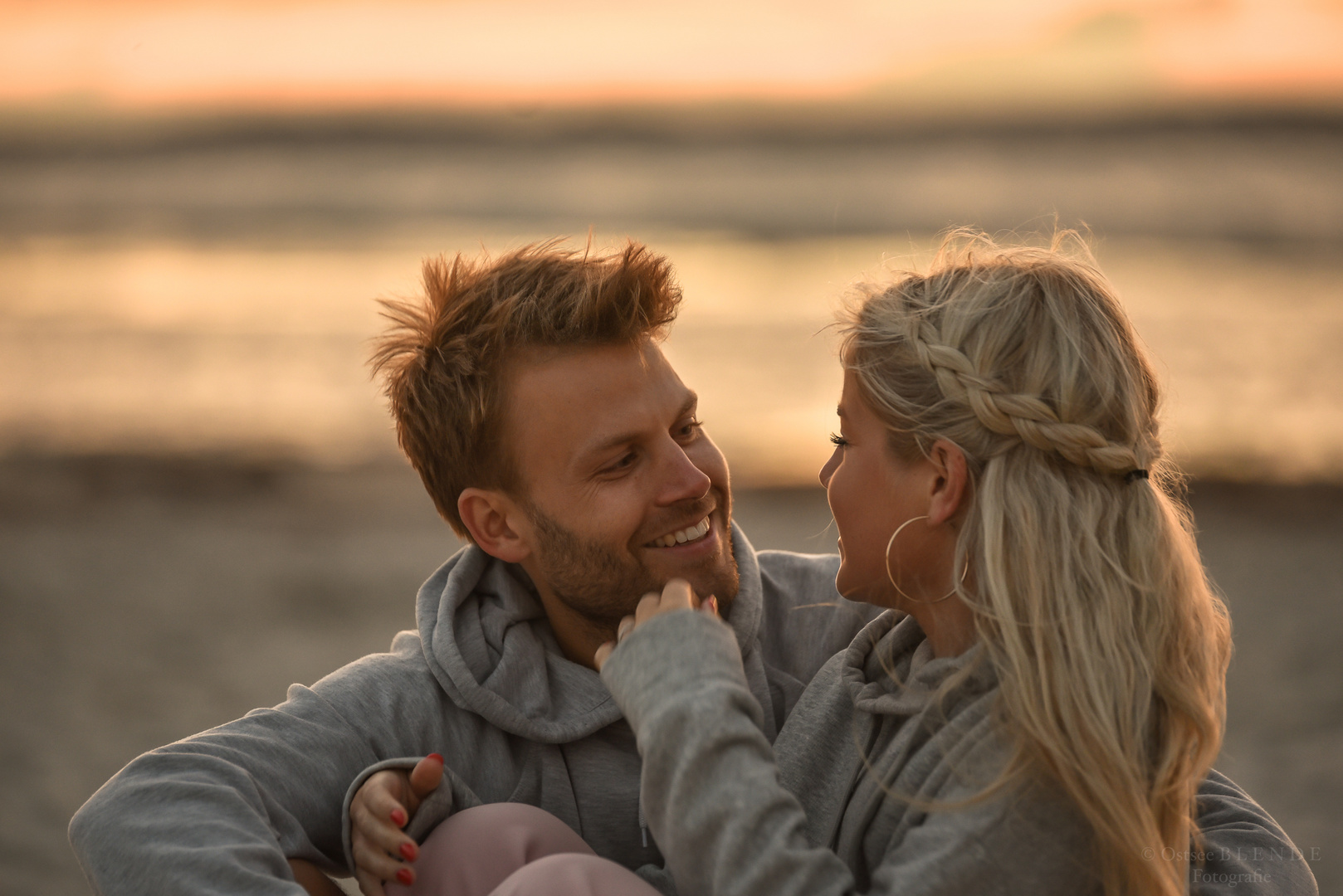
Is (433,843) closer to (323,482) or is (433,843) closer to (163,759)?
(163,759)

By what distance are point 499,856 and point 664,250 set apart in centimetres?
1230

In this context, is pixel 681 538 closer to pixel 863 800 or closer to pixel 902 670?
pixel 902 670

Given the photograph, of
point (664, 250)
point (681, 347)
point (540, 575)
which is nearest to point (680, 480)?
point (540, 575)

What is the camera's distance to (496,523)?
3.21 metres

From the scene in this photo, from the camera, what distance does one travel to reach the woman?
6.86 feet

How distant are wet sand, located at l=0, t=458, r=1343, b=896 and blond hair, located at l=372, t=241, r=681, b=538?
1700 millimetres

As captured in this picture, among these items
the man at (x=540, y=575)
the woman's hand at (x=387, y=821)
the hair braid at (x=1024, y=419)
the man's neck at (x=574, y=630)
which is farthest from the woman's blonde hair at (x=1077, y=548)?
the woman's hand at (x=387, y=821)

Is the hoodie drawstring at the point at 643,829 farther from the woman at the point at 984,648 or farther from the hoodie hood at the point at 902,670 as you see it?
the hoodie hood at the point at 902,670

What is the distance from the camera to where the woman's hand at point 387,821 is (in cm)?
241

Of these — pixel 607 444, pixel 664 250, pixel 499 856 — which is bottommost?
pixel 499 856

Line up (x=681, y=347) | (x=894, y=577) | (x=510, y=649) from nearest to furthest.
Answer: (x=894, y=577)
(x=510, y=649)
(x=681, y=347)

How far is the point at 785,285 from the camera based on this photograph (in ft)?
43.1

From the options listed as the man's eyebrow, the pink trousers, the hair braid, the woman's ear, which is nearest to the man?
the man's eyebrow

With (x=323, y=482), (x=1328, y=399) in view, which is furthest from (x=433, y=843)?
(x=1328, y=399)
